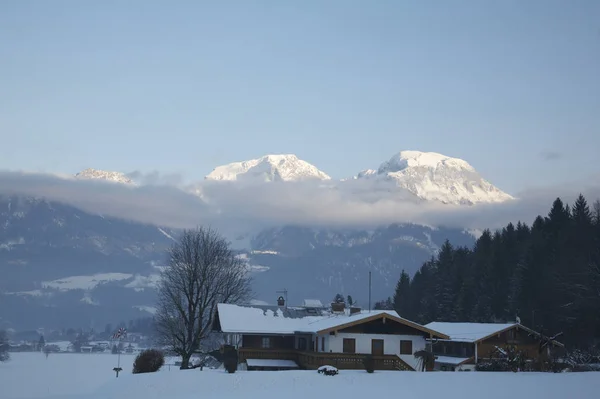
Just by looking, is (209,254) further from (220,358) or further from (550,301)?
(550,301)

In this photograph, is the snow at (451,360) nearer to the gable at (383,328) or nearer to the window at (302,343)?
the gable at (383,328)

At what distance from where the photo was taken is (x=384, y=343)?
62.3 meters

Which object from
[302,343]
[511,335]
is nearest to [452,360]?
[511,335]

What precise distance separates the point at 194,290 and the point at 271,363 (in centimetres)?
1469

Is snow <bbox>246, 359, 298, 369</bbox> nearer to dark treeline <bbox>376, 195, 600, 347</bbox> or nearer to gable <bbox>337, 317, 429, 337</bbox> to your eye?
gable <bbox>337, 317, 429, 337</bbox>

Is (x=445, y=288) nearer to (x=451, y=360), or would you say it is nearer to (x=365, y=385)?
(x=451, y=360)

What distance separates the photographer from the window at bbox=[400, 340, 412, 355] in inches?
2463

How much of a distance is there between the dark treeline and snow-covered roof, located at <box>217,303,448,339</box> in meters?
17.9

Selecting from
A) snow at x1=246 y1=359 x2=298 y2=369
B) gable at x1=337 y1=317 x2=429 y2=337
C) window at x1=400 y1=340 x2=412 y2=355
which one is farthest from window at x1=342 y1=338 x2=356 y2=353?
snow at x1=246 y1=359 x2=298 y2=369

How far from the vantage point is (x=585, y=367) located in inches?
2277

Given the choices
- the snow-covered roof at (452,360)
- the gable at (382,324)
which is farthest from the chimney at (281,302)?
the snow-covered roof at (452,360)

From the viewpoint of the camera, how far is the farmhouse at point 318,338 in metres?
60.0

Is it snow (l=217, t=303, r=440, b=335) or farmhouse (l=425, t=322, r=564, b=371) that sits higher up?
snow (l=217, t=303, r=440, b=335)

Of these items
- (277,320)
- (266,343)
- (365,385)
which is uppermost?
(277,320)
